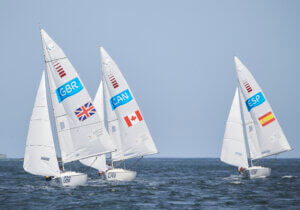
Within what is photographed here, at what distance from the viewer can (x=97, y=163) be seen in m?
45.8

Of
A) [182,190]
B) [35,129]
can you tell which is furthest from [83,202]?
[182,190]

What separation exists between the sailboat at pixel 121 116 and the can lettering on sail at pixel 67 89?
6.85m

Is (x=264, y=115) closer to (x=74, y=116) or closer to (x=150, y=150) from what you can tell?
(x=150, y=150)

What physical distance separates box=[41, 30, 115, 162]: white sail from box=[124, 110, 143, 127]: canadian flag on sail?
5973mm

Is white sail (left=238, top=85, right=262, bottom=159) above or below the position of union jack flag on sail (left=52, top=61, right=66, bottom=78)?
below

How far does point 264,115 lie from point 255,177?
6399 mm

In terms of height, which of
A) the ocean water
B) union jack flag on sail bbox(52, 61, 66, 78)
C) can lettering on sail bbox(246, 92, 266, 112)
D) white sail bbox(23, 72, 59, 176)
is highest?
union jack flag on sail bbox(52, 61, 66, 78)

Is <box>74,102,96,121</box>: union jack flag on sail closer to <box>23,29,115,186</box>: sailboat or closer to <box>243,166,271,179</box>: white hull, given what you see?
<box>23,29,115,186</box>: sailboat

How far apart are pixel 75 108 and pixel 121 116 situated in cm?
744

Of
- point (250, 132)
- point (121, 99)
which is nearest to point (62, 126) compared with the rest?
point (121, 99)

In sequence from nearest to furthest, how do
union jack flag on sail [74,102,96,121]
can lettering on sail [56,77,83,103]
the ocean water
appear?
the ocean water → can lettering on sail [56,77,83,103] → union jack flag on sail [74,102,96,121]

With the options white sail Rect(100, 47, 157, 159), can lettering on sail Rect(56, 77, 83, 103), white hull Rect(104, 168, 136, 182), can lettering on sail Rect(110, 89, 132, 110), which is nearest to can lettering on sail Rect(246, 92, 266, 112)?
white sail Rect(100, 47, 157, 159)

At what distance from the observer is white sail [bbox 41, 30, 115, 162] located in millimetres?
39219

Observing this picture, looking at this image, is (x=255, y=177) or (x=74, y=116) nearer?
(x=74, y=116)
